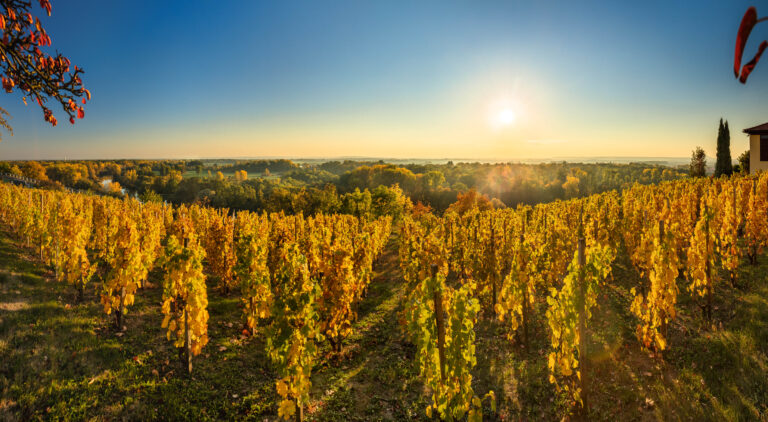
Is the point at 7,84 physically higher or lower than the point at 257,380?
higher

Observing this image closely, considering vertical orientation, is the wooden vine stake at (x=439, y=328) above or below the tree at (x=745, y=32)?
below

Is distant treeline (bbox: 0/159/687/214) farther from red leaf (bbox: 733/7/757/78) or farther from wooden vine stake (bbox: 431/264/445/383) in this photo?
red leaf (bbox: 733/7/757/78)

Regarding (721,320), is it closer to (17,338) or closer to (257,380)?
(257,380)

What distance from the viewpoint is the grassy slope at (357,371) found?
5.66 metres

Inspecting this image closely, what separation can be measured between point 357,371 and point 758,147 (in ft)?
125

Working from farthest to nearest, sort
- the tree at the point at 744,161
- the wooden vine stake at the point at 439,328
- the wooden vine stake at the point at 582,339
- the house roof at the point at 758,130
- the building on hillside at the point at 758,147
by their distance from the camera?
the tree at the point at 744,161 → the building on hillside at the point at 758,147 → the house roof at the point at 758,130 → the wooden vine stake at the point at 582,339 → the wooden vine stake at the point at 439,328

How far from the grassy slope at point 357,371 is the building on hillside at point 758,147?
26179mm

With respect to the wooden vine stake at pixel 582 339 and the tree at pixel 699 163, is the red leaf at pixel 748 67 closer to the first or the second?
the wooden vine stake at pixel 582 339

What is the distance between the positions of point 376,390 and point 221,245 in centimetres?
906

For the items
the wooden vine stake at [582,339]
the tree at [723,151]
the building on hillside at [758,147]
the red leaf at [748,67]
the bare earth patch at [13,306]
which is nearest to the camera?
the red leaf at [748,67]

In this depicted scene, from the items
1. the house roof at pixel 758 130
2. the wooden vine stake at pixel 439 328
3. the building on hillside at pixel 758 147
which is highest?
→ the house roof at pixel 758 130

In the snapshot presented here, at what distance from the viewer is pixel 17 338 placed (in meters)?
7.21

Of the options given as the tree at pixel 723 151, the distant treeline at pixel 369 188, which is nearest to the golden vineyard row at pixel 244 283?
the distant treeline at pixel 369 188

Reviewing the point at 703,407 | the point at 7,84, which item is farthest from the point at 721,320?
the point at 7,84
